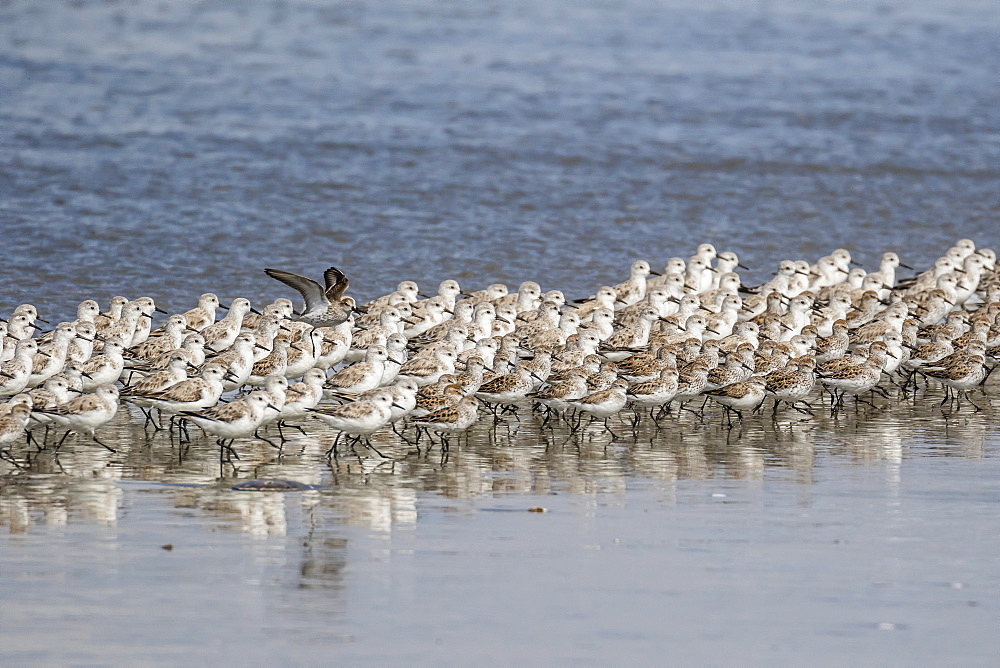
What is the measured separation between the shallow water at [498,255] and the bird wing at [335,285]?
2.65 m

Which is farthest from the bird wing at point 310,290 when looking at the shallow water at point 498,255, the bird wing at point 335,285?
the shallow water at point 498,255

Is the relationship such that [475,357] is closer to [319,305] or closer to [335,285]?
[319,305]

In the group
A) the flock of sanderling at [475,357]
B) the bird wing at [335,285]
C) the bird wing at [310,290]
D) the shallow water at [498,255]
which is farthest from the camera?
the bird wing at [335,285]

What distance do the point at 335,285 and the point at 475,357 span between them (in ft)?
8.03

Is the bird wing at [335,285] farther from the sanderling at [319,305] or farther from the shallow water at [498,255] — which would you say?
the shallow water at [498,255]

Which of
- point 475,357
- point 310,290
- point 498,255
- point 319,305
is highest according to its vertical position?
point 498,255

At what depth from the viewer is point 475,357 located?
39.5ft

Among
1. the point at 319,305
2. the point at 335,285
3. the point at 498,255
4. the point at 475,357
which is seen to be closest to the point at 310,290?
the point at 319,305

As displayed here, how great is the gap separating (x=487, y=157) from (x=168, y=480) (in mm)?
16746

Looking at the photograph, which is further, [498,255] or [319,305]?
[498,255]

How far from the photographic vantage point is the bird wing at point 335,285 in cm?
1394

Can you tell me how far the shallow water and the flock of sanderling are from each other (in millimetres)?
295

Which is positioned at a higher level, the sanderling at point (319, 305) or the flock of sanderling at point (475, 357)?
the sanderling at point (319, 305)

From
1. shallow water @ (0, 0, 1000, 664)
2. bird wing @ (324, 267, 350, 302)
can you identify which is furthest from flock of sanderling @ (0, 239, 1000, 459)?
shallow water @ (0, 0, 1000, 664)
